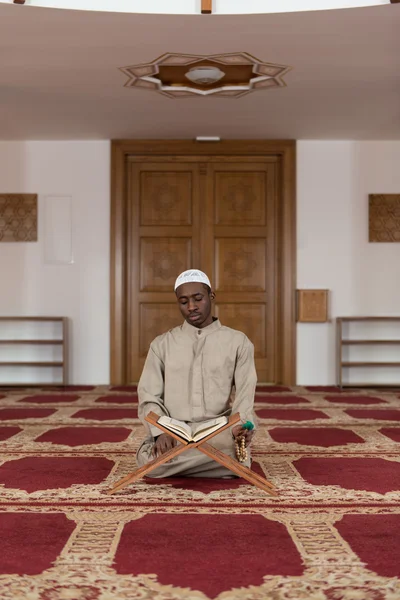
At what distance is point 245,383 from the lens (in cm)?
321

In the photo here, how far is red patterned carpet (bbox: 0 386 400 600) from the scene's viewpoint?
1975mm

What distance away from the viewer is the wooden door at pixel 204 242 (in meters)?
8.11

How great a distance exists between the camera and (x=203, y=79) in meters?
5.98

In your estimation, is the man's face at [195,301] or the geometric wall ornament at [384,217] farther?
the geometric wall ornament at [384,217]

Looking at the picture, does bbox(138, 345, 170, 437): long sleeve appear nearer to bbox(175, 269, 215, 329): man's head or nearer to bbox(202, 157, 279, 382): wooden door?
bbox(175, 269, 215, 329): man's head

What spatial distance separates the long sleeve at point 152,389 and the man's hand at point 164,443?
13cm

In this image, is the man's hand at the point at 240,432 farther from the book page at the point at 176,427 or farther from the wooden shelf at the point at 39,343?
the wooden shelf at the point at 39,343

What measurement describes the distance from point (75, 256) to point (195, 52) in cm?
331

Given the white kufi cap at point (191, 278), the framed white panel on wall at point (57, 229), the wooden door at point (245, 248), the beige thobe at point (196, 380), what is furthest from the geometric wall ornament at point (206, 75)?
the beige thobe at point (196, 380)

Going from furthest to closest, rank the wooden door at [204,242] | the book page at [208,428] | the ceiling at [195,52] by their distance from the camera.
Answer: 1. the wooden door at [204,242]
2. the ceiling at [195,52]
3. the book page at [208,428]

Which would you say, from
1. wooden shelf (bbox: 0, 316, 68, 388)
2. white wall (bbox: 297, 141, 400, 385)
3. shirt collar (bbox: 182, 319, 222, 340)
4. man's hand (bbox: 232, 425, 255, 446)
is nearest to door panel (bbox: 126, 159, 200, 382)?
wooden shelf (bbox: 0, 316, 68, 388)

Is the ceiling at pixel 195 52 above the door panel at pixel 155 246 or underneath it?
above

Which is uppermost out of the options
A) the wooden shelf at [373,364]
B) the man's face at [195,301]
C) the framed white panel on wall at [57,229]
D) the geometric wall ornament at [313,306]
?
the framed white panel on wall at [57,229]

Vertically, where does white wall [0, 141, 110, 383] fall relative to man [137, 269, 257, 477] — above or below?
above
